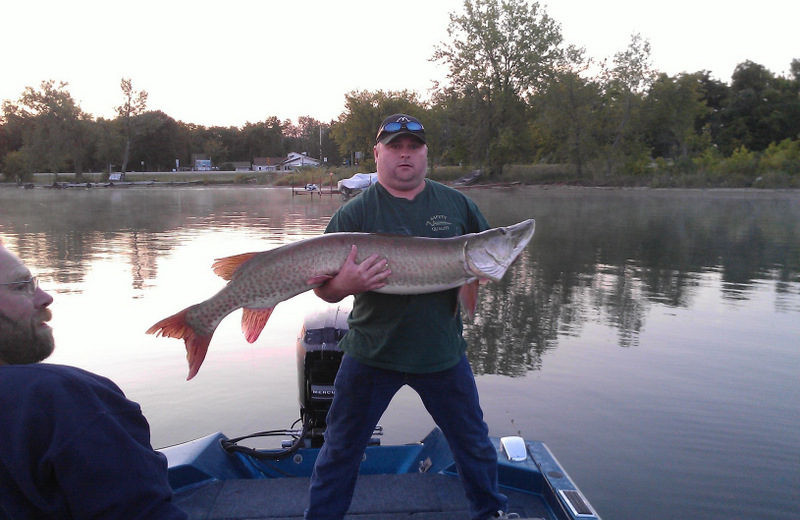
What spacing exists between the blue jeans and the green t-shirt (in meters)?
0.10

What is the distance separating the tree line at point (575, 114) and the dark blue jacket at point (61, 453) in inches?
1838

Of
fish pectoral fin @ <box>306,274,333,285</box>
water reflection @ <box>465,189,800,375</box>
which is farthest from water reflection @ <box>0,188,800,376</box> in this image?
fish pectoral fin @ <box>306,274,333,285</box>

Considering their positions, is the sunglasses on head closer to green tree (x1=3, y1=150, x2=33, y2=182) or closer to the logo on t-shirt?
the logo on t-shirt

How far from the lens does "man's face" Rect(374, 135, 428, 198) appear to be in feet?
11.5

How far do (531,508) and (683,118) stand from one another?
57333mm

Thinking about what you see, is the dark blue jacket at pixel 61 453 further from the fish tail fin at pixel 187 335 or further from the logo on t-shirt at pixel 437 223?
the logo on t-shirt at pixel 437 223

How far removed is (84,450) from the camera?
5.08ft

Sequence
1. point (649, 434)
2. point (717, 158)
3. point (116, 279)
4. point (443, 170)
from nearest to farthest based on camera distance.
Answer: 1. point (649, 434)
2. point (116, 279)
3. point (717, 158)
4. point (443, 170)

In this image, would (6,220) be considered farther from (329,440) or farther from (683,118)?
(683,118)

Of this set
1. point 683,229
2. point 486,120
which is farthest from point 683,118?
point 683,229

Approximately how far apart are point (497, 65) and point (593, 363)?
194 ft

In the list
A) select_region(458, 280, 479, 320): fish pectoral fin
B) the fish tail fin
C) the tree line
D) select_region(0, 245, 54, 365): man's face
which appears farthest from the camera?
the tree line

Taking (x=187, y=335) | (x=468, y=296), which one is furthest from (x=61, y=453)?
(x=468, y=296)

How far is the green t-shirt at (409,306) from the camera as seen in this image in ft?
11.0
